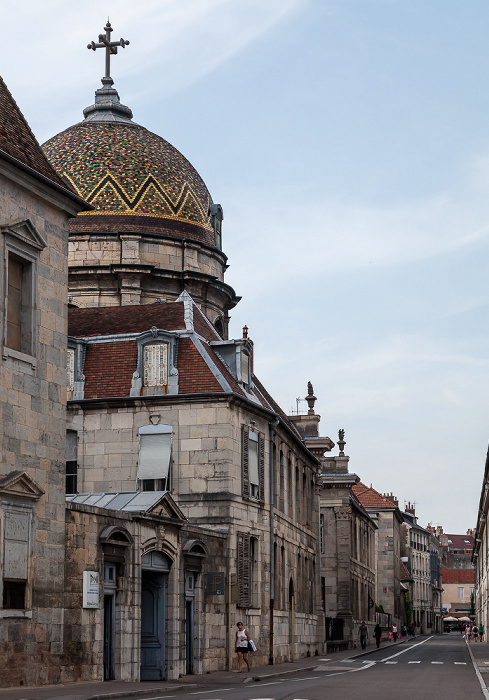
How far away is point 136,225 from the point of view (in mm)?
41906

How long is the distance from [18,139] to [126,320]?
41.3 feet

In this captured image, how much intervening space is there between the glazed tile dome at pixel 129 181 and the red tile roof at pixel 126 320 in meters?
8.64

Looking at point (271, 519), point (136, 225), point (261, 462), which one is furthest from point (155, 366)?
point (136, 225)

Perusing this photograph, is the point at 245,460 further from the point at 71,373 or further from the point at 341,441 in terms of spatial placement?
the point at 341,441

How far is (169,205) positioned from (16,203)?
76.4 feet

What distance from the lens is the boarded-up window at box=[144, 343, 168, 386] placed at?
30.0 m

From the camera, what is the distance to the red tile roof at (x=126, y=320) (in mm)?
32094

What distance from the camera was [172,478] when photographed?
29.3 metres

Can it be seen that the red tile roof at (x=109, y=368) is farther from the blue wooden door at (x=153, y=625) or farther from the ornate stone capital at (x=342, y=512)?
the ornate stone capital at (x=342, y=512)

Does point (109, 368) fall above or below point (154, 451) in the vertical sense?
above

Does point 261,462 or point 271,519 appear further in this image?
point 271,519

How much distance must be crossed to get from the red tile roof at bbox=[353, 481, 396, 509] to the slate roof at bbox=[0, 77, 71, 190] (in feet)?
249

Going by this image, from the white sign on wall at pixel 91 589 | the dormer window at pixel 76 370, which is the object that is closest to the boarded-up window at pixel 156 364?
the dormer window at pixel 76 370

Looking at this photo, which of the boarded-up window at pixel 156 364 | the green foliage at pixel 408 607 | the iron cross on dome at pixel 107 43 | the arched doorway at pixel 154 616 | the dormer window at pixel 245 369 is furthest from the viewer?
the green foliage at pixel 408 607
